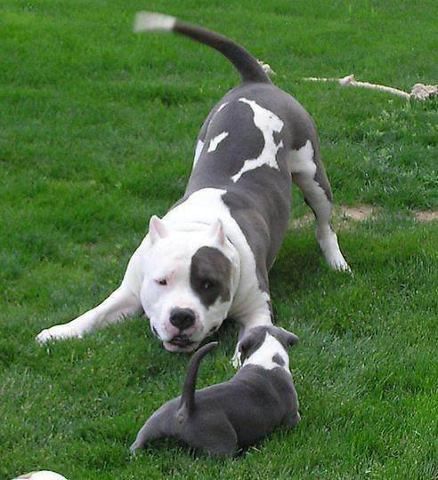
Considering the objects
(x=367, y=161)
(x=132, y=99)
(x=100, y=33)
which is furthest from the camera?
(x=100, y=33)

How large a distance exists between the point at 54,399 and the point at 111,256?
234 cm

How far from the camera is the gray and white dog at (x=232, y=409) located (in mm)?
4574

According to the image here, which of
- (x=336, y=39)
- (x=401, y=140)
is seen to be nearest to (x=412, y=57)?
(x=336, y=39)

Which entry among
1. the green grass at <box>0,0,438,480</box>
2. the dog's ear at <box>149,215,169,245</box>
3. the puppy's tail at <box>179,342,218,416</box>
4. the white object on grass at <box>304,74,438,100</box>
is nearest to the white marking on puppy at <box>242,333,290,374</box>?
the green grass at <box>0,0,438,480</box>

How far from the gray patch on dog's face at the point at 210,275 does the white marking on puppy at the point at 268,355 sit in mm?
652

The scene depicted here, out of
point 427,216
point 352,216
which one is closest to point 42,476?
point 352,216

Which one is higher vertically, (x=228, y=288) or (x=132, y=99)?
(x=228, y=288)

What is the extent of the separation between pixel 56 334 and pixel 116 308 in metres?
0.40

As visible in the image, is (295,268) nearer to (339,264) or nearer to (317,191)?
(339,264)

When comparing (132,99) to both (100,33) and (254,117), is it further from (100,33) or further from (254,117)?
(254,117)

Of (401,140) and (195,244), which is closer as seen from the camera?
(195,244)

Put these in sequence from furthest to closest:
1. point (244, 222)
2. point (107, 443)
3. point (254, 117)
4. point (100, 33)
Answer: point (100, 33)
point (254, 117)
point (244, 222)
point (107, 443)

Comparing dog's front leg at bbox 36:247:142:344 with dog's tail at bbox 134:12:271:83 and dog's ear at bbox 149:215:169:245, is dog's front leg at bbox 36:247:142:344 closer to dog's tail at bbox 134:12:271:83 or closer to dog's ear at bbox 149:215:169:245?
dog's ear at bbox 149:215:169:245

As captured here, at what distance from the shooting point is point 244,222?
645 cm
